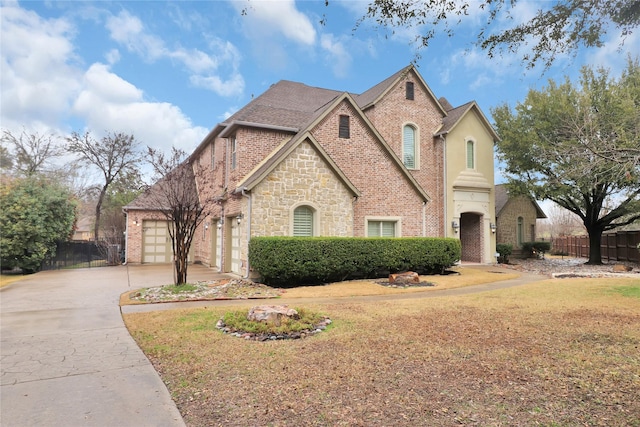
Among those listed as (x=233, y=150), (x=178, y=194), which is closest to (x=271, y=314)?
(x=178, y=194)

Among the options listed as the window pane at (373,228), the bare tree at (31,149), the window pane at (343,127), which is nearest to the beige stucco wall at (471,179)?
the window pane at (373,228)

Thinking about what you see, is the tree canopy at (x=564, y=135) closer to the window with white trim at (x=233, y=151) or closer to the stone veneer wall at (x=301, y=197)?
the stone veneer wall at (x=301, y=197)

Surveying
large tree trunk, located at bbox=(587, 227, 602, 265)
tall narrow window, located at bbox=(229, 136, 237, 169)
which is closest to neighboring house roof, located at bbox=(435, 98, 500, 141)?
large tree trunk, located at bbox=(587, 227, 602, 265)

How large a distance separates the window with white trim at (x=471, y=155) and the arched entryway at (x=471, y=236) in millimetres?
2764

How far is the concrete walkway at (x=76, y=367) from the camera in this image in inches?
143

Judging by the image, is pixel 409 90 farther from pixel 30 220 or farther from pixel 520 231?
Result: pixel 30 220

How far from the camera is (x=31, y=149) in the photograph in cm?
2866

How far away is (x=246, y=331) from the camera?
6.46 m

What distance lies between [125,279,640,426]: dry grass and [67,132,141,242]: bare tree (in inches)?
986

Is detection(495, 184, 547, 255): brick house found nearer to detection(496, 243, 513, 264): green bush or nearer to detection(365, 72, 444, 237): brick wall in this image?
detection(496, 243, 513, 264): green bush

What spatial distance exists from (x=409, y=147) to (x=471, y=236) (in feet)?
20.9

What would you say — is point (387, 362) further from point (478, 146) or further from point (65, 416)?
point (478, 146)

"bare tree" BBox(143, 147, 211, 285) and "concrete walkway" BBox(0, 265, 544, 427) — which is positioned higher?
"bare tree" BBox(143, 147, 211, 285)

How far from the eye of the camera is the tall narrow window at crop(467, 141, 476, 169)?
2058 cm
